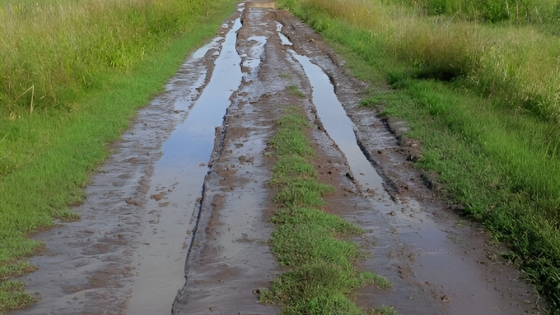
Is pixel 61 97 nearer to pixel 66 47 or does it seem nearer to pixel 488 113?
pixel 66 47

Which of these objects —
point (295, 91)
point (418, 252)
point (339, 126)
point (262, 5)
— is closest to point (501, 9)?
point (295, 91)

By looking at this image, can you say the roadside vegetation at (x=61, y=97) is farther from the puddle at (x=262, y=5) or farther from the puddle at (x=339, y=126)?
the puddle at (x=262, y=5)

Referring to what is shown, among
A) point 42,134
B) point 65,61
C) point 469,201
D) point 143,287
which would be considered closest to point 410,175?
point 469,201

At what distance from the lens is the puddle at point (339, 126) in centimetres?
706

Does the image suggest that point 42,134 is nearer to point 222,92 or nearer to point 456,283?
point 222,92

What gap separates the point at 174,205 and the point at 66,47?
211 inches

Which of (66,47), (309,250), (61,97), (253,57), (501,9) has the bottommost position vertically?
(253,57)

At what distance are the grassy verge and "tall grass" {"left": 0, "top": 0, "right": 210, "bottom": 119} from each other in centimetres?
406

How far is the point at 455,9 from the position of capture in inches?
731

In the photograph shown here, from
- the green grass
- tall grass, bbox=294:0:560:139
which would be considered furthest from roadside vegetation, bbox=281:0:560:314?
the green grass

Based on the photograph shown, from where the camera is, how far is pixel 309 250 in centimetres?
491

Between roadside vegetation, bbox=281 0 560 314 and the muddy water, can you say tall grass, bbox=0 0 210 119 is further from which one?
roadside vegetation, bbox=281 0 560 314

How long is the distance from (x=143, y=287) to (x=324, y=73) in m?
9.32

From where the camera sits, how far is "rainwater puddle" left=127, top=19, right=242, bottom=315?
14.9 ft
